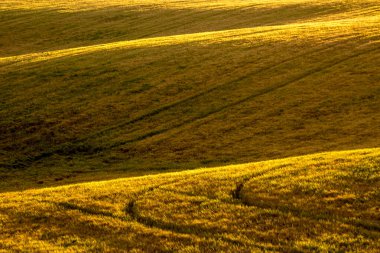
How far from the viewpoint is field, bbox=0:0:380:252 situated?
14898mm

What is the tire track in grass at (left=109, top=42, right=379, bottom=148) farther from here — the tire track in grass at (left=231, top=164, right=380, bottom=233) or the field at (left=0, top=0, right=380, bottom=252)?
the tire track in grass at (left=231, top=164, right=380, bottom=233)

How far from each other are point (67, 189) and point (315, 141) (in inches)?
543

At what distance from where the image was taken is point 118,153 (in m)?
29.3

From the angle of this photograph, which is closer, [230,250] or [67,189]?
[230,250]

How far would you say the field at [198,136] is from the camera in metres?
14.9

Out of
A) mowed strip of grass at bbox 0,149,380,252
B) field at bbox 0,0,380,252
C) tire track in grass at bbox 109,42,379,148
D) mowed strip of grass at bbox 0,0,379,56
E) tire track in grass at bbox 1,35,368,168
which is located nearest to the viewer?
mowed strip of grass at bbox 0,149,380,252

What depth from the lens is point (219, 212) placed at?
51.4 ft

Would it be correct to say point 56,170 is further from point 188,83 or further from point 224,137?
point 188,83

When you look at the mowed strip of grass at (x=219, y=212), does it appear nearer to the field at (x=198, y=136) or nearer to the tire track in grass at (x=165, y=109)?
the field at (x=198, y=136)

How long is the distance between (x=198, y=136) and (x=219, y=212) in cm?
1475

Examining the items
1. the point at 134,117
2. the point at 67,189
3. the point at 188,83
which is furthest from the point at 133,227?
the point at 188,83

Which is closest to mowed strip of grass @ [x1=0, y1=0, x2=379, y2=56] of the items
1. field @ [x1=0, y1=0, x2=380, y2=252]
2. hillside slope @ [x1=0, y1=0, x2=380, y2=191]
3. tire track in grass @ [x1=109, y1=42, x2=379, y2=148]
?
field @ [x1=0, y1=0, x2=380, y2=252]

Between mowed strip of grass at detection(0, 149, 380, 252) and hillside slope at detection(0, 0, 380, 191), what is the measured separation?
6748 millimetres

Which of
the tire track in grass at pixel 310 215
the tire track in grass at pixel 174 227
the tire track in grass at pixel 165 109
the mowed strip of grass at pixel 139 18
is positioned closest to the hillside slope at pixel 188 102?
the tire track in grass at pixel 165 109
